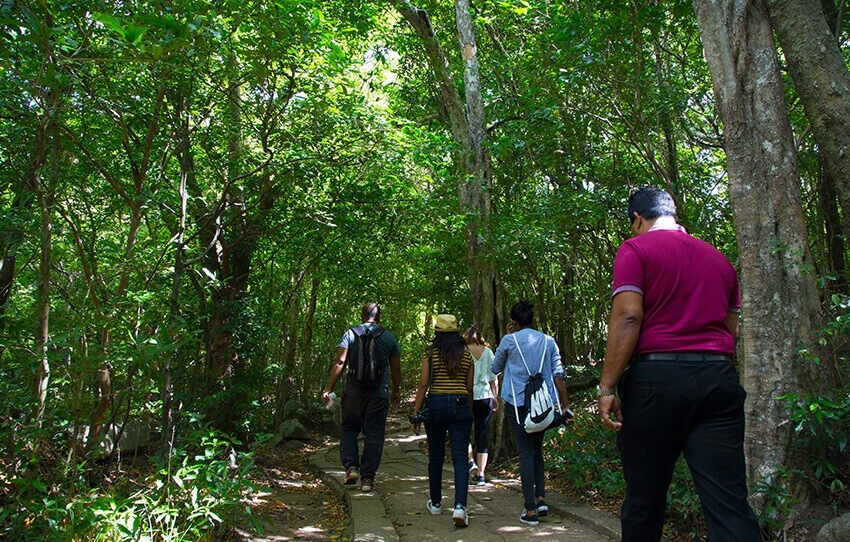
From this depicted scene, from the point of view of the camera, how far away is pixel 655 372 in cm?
293

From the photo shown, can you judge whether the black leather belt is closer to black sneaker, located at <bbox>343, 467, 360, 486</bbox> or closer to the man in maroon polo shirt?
the man in maroon polo shirt

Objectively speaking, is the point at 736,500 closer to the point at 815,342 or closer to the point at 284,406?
the point at 815,342

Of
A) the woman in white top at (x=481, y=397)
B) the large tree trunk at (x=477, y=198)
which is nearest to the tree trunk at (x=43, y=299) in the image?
the woman in white top at (x=481, y=397)

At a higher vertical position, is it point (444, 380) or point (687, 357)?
point (687, 357)

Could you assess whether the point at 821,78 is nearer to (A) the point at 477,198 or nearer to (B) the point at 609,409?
(B) the point at 609,409

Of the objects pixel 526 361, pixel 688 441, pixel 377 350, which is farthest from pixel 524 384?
pixel 688 441

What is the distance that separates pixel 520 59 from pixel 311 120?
15.2 ft

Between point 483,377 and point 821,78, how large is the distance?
4693mm

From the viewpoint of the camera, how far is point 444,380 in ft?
19.4

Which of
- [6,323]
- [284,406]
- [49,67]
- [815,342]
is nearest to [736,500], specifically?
[815,342]

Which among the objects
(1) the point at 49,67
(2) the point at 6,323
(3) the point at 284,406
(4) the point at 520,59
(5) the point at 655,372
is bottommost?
(3) the point at 284,406

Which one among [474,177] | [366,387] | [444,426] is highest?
[474,177]

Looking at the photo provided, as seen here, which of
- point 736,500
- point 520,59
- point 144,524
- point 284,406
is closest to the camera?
point 736,500

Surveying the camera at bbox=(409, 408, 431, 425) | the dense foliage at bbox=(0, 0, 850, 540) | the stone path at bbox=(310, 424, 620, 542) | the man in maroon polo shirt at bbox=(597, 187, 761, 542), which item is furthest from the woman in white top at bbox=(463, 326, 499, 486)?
the man in maroon polo shirt at bbox=(597, 187, 761, 542)
